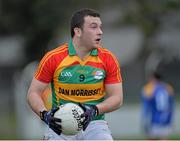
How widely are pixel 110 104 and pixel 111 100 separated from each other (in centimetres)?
5

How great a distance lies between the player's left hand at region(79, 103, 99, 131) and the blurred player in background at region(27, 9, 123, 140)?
103 millimetres

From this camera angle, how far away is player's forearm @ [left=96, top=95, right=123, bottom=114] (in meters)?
9.85

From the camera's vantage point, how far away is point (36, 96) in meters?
9.92

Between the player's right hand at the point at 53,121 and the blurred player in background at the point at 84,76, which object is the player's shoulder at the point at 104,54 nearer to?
the blurred player in background at the point at 84,76

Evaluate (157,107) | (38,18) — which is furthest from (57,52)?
(38,18)

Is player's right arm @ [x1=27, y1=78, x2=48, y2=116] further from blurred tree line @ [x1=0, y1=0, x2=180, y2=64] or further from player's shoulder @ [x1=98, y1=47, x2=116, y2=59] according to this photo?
blurred tree line @ [x1=0, y1=0, x2=180, y2=64]

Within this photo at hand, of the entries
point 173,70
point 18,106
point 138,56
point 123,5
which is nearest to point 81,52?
point 18,106

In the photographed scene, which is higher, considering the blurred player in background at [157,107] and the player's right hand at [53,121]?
the player's right hand at [53,121]

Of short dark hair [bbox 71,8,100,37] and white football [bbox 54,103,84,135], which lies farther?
short dark hair [bbox 71,8,100,37]

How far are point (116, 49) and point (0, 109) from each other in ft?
36.3

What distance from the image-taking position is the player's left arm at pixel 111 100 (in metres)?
9.86

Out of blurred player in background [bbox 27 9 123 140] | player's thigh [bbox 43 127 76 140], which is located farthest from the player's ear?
player's thigh [bbox 43 127 76 140]

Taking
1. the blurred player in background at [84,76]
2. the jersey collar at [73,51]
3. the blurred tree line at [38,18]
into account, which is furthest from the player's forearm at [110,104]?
the blurred tree line at [38,18]

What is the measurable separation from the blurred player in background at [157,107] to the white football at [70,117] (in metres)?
11.6
